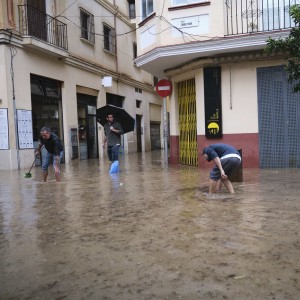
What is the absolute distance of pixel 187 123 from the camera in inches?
545

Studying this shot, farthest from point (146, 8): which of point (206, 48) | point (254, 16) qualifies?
point (254, 16)

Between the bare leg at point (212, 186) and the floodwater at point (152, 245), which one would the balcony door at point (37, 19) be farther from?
the bare leg at point (212, 186)

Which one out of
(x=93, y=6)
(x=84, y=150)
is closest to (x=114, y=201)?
(x=84, y=150)

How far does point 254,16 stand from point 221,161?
630 centimetres

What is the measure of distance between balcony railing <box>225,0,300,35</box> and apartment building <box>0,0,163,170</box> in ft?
22.2

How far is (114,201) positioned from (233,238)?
2.96m

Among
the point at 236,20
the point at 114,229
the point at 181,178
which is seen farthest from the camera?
the point at 236,20

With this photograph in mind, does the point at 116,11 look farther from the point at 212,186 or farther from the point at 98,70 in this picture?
the point at 212,186

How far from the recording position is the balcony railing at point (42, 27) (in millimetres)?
14242

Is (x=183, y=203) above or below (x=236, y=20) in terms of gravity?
below

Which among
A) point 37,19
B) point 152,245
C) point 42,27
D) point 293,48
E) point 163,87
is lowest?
point 152,245

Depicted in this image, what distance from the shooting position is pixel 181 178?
→ 1003 cm

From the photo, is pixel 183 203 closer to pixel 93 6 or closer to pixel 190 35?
pixel 190 35

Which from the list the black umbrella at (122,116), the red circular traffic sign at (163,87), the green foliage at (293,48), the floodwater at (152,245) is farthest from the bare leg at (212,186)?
the red circular traffic sign at (163,87)
